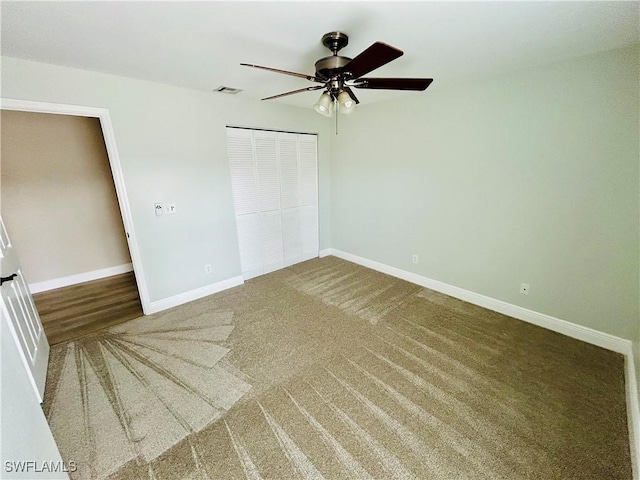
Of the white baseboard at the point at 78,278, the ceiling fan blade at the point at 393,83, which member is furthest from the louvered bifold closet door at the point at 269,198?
the white baseboard at the point at 78,278

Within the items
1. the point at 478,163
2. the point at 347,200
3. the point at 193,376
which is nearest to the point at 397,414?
the point at 193,376

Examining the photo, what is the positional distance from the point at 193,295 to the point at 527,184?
390 centimetres

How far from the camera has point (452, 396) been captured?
1873 mm

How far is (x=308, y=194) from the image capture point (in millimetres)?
4309

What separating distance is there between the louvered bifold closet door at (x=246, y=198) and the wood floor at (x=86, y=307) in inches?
57.2

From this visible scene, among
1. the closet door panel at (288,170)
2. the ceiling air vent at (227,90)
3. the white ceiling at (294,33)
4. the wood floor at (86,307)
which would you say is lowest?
the wood floor at (86,307)

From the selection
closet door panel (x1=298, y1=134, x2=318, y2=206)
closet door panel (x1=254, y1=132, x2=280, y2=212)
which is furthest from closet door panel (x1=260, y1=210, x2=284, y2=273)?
closet door panel (x1=298, y1=134, x2=318, y2=206)

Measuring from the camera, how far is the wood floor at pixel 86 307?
2771 millimetres

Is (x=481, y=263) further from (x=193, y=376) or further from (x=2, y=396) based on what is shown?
(x=2, y=396)

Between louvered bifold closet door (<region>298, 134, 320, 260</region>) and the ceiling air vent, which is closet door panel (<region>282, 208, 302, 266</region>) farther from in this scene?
the ceiling air vent

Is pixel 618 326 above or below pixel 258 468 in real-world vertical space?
above

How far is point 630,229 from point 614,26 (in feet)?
4.88

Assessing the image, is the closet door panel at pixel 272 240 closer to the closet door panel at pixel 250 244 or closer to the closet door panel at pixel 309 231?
the closet door panel at pixel 250 244

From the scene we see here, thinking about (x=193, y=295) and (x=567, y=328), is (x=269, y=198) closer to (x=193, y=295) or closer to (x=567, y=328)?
(x=193, y=295)
